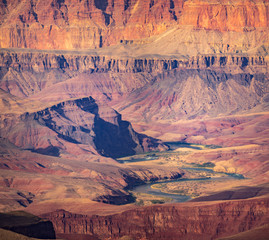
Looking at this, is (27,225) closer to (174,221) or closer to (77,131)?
(174,221)

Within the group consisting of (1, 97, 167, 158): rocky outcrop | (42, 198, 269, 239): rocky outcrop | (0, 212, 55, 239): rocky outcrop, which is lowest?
(1, 97, 167, 158): rocky outcrop

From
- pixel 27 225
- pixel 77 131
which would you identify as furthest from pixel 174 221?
pixel 77 131

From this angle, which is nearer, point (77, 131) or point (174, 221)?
point (174, 221)

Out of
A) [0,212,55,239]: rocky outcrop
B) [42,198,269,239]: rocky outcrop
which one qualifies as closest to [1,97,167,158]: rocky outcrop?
[42,198,269,239]: rocky outcrop

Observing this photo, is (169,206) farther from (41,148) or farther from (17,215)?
(41,148)

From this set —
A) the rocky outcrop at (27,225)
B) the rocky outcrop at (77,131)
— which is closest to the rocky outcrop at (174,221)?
the rocky outcrop at (27,225)

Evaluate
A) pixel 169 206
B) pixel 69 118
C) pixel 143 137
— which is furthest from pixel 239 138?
pixel 169 206

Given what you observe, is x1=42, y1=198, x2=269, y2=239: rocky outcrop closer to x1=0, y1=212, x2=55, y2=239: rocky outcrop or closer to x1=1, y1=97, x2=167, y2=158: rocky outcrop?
x1=0, y1=212, x2=55, y2=239: rocky outcrop
